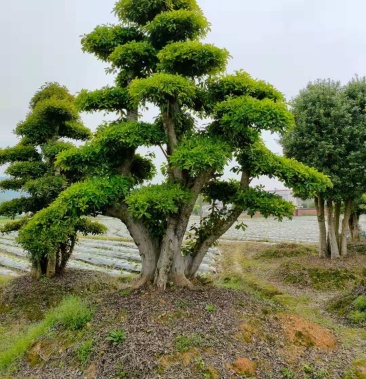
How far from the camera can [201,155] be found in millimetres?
5527

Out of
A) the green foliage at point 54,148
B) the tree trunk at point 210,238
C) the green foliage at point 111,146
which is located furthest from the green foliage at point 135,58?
the green foliage at point 54,148

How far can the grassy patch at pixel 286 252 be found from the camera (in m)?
15.3

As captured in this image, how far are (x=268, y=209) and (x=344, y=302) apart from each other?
371 cm

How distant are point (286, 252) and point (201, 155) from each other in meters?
11.3

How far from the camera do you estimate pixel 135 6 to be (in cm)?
707

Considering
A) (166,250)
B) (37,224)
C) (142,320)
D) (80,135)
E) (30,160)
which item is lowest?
(142,320)

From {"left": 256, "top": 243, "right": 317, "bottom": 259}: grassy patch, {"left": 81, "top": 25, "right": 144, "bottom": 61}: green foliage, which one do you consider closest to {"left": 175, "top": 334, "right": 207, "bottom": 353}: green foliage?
{"left": 81, "top": 25, "right": 144, "bottom": 61}: green foliage

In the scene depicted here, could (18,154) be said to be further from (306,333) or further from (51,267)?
(306,333)

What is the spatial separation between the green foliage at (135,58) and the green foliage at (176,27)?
29 cm

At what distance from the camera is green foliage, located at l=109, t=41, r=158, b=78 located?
21.9ft

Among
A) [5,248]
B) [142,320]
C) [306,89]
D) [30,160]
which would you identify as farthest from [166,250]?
[5,248]

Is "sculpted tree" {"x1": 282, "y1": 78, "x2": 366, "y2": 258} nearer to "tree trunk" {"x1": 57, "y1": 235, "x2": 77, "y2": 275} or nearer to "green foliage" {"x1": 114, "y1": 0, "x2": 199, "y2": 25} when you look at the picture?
"green foliage" {"x1": 114, "y1": 0, "x2": 199, "y2": 25}

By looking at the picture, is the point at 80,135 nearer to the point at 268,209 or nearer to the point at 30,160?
the point at 30,160

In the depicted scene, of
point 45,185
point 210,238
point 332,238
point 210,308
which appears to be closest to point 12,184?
point 45,185
